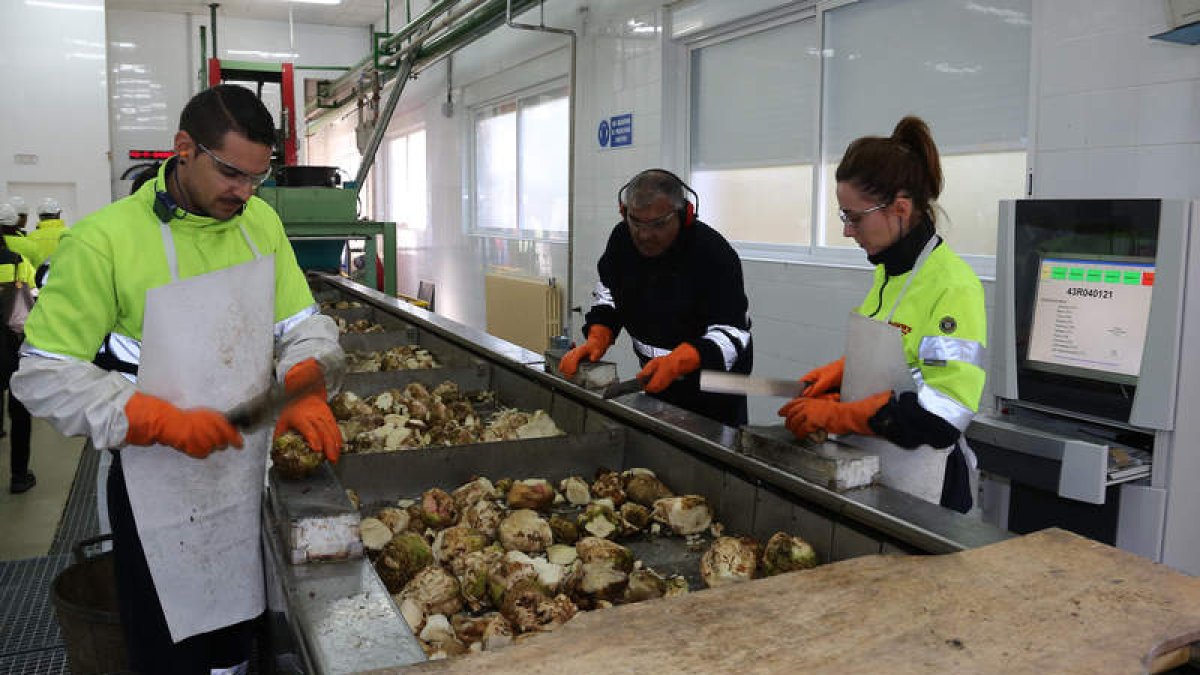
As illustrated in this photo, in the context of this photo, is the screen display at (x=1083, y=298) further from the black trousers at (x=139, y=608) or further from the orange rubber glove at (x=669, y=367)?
the black trousers at (x=139, y=608)

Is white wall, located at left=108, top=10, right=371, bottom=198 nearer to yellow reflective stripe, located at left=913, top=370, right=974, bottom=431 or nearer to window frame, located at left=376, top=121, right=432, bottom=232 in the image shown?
window frame, located at left=376, top=121, right=432, bottom=232

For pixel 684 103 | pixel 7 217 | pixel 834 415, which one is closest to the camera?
pixel 834 415

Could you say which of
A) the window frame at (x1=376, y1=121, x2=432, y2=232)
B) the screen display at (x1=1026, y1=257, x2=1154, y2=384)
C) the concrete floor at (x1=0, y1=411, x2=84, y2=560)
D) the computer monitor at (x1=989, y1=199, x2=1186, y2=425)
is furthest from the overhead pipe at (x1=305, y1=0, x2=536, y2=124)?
the screen display at (x1=1026, y1=257, x2=1154, y2=384)

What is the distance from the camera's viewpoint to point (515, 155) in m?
8.34

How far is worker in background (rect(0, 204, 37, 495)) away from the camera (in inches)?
184

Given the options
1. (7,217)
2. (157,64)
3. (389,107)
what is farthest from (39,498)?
(157,64)

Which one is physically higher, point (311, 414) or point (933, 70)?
point (933, 70)

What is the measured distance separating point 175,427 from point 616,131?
15.9 ft

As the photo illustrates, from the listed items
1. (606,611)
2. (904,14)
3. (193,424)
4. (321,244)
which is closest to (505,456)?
(193,424)

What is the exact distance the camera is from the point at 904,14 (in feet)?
13.6

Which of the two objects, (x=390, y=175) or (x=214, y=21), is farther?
(x=390, y=175)

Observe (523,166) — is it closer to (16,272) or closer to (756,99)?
(756,99)

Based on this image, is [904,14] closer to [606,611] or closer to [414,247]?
[606,611]

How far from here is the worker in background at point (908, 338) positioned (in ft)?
5.99
